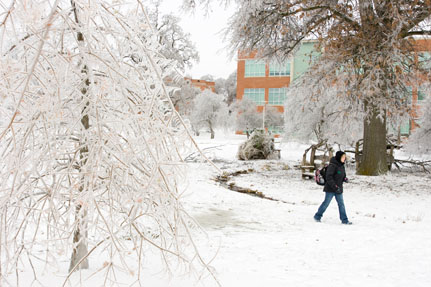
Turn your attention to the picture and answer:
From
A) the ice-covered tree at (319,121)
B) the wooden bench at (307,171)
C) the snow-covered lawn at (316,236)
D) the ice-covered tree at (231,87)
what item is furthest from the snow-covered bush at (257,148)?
the ice-covered tree at (231,87)

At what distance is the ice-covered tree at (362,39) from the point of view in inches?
447

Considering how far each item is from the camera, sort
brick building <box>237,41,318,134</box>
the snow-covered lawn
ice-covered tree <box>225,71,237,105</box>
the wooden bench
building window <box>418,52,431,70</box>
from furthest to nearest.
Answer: ice-covered tree <box>225,71,237,105</box>
brick building <box>237,41,318,134</box>
the wooden bench
building window <box>418,52,431,70</box>
the snow-covered lawn

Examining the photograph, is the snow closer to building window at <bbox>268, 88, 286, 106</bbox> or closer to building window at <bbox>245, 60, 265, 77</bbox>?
building window at <bbox>268, 88, 286, 106</bbox>

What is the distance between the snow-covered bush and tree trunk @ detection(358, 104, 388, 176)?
8.88 m

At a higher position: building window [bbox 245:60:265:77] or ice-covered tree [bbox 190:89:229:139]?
building window [bbox 245:60:265:77]

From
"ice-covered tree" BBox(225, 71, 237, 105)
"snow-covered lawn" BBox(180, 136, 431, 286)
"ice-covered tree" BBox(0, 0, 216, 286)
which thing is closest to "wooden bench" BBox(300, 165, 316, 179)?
"snow-covered lawn" BBox(180, 136, 431, 286)

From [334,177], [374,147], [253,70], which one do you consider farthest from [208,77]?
[334,177]

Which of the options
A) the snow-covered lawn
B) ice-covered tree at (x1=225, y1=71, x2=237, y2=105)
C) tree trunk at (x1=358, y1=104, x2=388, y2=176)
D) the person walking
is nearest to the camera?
the snow-covered lawn

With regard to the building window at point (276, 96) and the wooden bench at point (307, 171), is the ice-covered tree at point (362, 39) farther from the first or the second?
the building window at point (276, 96)

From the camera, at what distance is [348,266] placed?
5.19m

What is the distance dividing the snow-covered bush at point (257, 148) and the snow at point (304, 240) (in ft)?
34.4

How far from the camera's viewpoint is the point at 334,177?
26.2 ft

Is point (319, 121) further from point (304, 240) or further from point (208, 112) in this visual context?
point (208, 112)

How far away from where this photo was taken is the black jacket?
7882 millimetres
